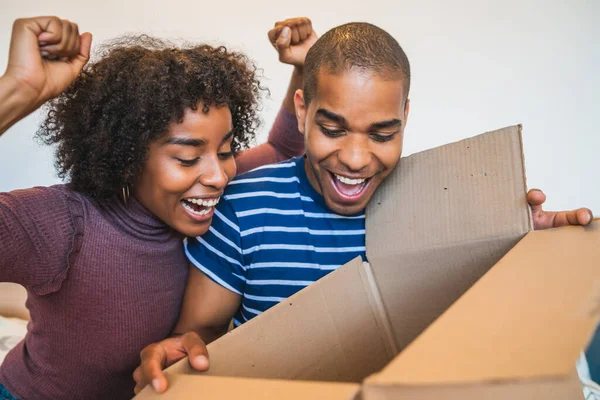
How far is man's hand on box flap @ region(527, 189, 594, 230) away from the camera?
0.69 m

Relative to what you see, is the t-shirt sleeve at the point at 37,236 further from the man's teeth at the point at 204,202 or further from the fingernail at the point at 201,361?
the fingernail at the point at 201,361

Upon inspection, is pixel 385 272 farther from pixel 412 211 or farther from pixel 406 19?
pixel 406 19

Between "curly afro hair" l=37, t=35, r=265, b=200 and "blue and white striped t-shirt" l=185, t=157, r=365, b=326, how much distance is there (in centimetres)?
16

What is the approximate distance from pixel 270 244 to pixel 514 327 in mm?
529

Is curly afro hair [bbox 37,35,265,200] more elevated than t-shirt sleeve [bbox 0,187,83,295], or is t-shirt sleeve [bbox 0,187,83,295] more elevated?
curly afro hair [bbox 37,35,265,200]

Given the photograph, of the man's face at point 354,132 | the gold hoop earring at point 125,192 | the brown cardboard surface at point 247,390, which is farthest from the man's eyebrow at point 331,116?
the brown cardboard surface at point 247,390

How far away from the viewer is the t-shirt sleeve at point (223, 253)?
0.90m

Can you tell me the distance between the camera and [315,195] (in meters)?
0.94

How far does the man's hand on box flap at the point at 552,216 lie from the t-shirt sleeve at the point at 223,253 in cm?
44

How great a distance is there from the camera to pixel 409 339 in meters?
0.78

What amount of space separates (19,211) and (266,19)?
1.29 m

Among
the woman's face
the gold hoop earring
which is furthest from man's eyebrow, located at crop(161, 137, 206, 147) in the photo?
the gold hoop earring

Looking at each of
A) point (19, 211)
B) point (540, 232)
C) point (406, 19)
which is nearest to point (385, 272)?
point (540, 232)

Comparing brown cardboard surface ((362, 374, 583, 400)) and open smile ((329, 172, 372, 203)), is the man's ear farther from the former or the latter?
brown cardboard surface ((362, 374, 583, 400))
